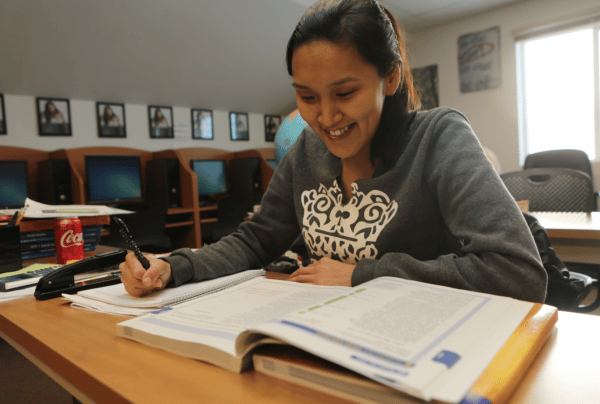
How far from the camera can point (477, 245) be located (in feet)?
2.17

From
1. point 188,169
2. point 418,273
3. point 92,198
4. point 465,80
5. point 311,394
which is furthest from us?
point 465,80

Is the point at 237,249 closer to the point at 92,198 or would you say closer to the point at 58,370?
the point at 58,370

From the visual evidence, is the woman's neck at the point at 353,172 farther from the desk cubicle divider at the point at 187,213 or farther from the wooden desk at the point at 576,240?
the desk cubicle divider at the point at 187,213

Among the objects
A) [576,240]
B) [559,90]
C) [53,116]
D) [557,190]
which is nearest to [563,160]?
[557,190]

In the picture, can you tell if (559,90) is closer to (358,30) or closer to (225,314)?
(358,30)

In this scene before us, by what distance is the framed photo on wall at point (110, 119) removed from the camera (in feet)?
12.8

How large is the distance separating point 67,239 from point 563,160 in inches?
124

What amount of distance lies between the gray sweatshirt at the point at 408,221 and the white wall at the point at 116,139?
328cm

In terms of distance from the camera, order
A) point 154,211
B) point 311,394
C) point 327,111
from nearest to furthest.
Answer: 1. point 311,394
2. point 327,111
3. point 154,211

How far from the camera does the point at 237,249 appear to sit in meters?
1.00

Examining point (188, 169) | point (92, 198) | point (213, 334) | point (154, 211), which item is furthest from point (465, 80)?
point (213, 334)

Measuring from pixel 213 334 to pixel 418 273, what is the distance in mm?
346

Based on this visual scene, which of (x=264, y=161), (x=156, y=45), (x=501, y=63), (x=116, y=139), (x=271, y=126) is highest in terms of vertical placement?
(x=156, y=45)

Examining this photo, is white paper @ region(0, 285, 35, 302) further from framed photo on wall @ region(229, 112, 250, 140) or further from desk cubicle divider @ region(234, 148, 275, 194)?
framed photo on wall @ region(229, 112, 250, 140)
